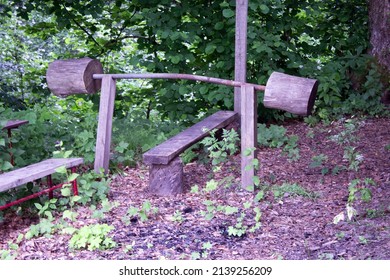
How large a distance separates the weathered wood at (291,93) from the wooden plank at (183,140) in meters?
0.95

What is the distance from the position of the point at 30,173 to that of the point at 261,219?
6.18 feet

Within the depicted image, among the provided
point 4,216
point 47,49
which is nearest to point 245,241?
point 4,216

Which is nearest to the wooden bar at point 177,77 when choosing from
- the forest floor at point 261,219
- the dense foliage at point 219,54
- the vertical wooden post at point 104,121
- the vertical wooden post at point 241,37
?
the vertical wooden post at point 104,121

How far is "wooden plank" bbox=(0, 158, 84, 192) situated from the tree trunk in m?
5.06

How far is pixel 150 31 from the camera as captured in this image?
9.03m

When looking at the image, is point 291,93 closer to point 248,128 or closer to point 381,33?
point 248,128

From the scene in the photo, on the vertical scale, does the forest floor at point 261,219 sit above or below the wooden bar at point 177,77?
below

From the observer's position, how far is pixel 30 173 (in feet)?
17.2

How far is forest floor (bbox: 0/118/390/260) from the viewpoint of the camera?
4.53 metres

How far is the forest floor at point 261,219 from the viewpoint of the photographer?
14.9 ft

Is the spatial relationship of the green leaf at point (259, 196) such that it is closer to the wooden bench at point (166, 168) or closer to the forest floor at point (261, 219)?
the forest floor at point (261, 219)

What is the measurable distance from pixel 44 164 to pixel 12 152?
0.56 metres

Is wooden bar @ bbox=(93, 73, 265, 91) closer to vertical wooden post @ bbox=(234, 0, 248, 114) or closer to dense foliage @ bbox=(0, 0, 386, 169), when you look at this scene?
vertical wooden post @ bbox=(234, 0, 248, 114)

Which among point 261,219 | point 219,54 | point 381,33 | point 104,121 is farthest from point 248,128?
point 381,33
